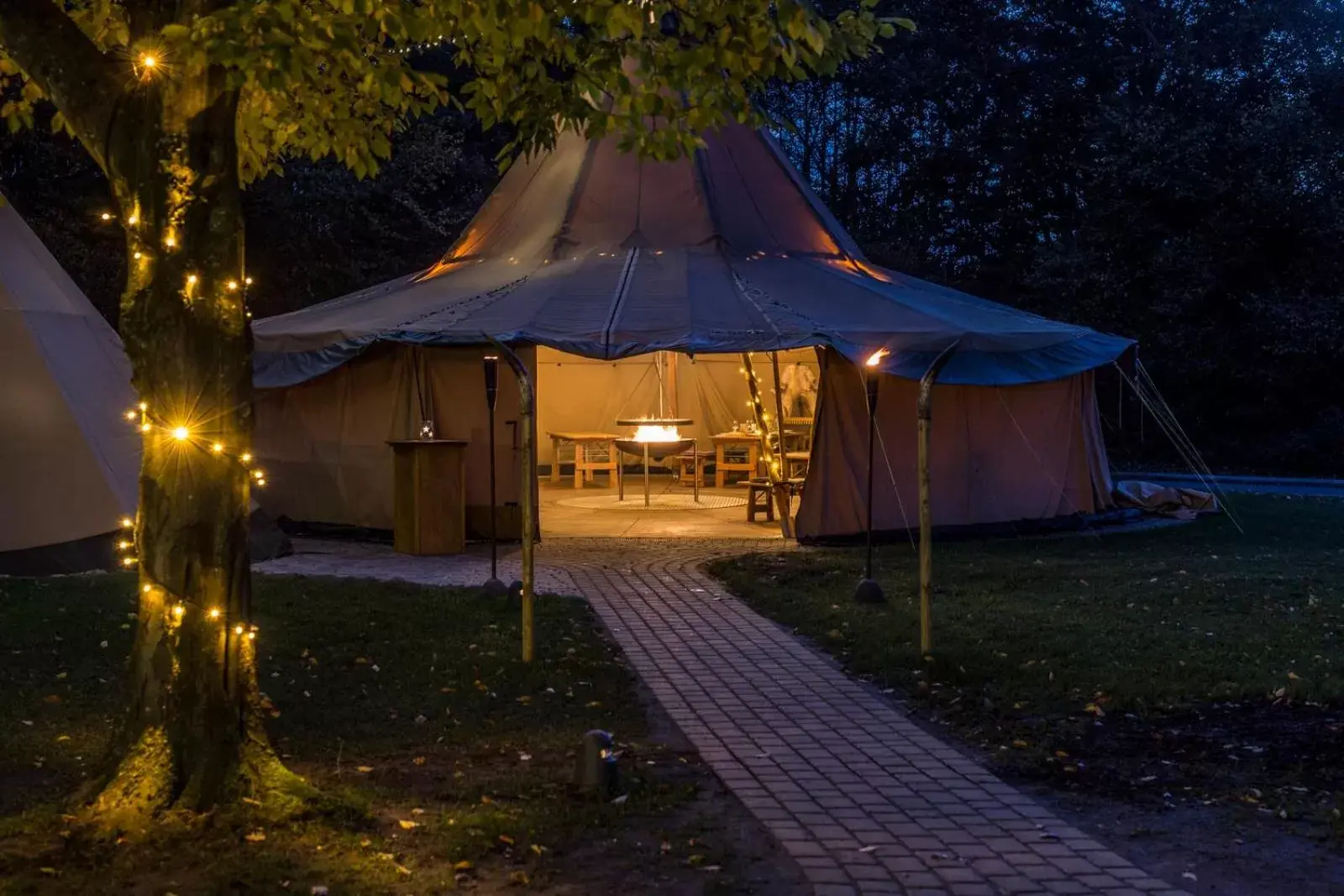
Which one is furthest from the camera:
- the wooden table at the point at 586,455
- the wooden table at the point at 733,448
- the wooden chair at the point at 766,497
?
the wooden table at the point at 586,455

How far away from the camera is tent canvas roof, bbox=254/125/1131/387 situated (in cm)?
1112

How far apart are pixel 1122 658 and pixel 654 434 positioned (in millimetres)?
8032

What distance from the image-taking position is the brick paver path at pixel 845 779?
3867mm

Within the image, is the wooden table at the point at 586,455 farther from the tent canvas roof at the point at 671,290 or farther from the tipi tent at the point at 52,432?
the tipi tent at the point at 52,432

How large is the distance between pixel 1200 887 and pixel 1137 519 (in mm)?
10604

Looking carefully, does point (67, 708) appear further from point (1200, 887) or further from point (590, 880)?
point (1200, 887)

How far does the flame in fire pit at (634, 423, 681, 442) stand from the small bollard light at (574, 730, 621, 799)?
947 cm

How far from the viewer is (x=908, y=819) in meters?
4.38

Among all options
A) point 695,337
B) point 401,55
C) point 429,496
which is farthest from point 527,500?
point 429,496

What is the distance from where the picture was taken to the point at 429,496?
11195 millimetres

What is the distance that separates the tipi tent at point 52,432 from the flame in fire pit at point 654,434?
5.48 metres

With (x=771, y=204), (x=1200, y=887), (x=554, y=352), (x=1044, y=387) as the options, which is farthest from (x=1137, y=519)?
(x=1200, y=887)

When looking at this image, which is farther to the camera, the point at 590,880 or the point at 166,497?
the point at 166,497

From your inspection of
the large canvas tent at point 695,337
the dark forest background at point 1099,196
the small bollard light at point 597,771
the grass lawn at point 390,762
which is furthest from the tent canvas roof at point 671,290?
the small bollard light at point 597,771
